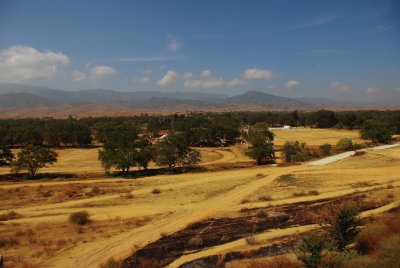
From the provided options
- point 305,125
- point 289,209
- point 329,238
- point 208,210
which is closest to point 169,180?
point 208,210

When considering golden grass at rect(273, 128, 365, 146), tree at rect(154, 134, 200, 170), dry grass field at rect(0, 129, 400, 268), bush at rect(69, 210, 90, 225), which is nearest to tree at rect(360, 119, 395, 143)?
golden grass at rect(273, 128, 365, 146)

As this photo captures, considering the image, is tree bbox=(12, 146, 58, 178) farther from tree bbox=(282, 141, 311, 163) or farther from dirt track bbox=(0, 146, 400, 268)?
tree bbox=(282, 141, 311, 163)

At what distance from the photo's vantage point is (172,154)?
4991 cm

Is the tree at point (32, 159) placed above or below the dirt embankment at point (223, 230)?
above

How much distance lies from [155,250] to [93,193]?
17279 mm

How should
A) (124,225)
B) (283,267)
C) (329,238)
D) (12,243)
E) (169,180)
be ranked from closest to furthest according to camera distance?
1. (283,267)
2. (329,238)
3. (12,243)
4. (124,225)
5. (169,180)

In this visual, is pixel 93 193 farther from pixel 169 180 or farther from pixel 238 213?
pixel 238 213

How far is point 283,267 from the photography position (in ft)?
49.2

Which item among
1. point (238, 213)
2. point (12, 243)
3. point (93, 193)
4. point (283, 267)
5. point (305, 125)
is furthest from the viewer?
point (305, 125)

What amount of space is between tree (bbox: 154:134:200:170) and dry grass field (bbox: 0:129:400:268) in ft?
24.6

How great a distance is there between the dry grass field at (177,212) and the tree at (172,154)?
24.6 feet

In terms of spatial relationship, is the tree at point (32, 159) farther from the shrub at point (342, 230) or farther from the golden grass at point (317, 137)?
the golden grass at point (317, 137)

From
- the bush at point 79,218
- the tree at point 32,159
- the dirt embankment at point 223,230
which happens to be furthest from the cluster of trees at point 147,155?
the dirt embankment at point 223,230

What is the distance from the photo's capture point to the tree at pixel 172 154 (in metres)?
49.7
